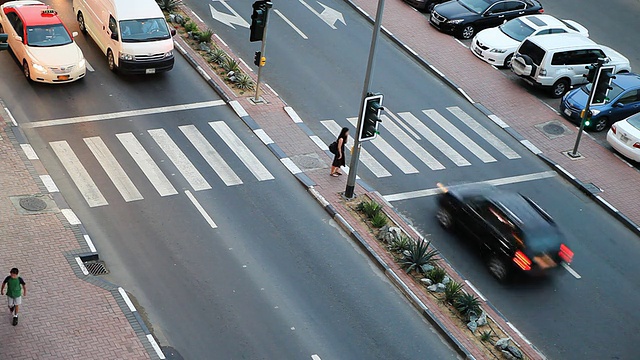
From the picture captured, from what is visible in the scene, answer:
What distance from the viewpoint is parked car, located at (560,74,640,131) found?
110 ft

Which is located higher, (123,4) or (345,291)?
(123,4)

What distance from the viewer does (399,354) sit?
22.0m

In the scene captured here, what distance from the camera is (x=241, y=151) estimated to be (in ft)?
95.1

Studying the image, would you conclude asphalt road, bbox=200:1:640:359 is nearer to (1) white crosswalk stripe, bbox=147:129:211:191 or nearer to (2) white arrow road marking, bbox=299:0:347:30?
(2) white arrow road marking, bbox=299:0:347:30

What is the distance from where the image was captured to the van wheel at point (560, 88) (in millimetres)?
35562

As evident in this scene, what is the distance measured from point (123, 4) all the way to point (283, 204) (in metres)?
10.7

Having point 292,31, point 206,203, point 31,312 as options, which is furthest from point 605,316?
point 292,31

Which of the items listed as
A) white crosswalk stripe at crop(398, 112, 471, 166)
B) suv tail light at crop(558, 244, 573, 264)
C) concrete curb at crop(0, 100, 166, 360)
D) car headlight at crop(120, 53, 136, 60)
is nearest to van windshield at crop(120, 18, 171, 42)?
car headlight at crop(120, 53, 136, 60)

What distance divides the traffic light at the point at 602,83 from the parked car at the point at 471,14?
9.37 m

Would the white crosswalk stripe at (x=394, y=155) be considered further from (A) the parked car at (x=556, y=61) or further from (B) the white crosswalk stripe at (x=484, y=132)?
(A) the parked car at (x=556, y=61)

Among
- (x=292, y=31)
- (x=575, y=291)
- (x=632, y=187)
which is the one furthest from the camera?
(x=292, y=31)

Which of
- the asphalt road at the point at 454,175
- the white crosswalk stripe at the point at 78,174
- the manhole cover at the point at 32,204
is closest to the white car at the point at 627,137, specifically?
the asphalt road at the point at 454,175

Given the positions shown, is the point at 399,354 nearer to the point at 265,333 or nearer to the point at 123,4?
the point at 265,333

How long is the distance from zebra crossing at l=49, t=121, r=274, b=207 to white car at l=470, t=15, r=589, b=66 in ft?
40.3
